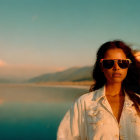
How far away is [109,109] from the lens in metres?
2.32

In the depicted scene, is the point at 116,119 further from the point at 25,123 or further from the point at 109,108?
the point at 25,123

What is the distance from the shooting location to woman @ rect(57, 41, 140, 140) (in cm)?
223

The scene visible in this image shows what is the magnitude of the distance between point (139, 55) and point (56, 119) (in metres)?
12.9

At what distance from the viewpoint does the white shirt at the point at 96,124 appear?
2211mm

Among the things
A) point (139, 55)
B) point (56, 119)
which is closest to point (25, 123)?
point (56, 119)

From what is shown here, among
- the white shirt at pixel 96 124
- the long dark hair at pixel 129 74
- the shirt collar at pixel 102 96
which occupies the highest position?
the long dark hair at pixel 129 74

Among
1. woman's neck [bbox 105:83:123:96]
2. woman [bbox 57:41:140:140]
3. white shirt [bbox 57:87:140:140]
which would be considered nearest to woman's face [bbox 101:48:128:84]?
woman [bbox 57:41:140:140]

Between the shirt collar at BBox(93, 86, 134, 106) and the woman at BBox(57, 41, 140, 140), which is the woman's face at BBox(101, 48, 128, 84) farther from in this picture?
the shirt collar at BBox(93, 86, 134, 106)

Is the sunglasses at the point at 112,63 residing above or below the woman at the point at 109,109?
above

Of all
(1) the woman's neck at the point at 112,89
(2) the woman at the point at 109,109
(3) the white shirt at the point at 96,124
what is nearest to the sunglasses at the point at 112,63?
(2) the woman at the point at 109,109

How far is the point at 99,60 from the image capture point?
2.65m

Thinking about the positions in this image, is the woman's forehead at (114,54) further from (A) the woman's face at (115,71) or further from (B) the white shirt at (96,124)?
(B) the white shirt at (96,124)

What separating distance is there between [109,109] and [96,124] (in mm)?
214

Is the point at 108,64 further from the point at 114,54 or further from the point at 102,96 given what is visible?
the point at 102,96
